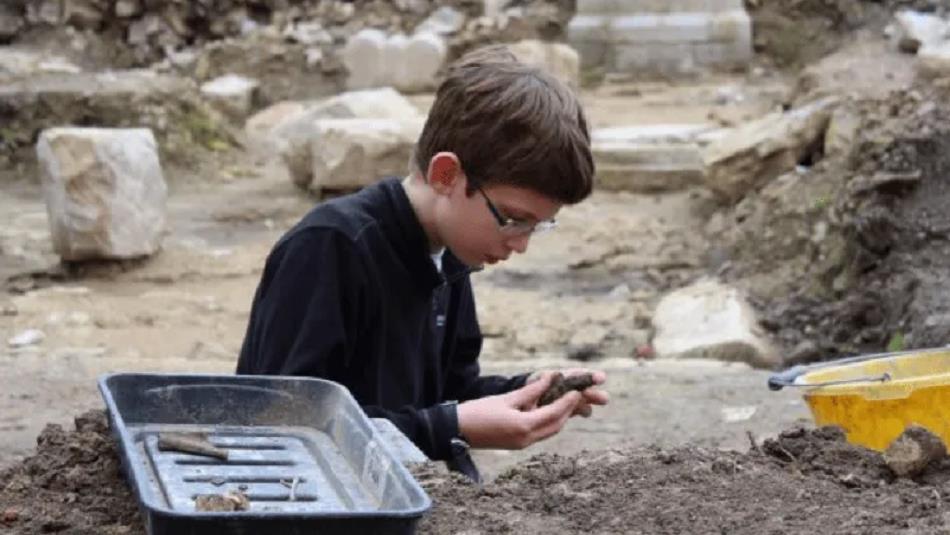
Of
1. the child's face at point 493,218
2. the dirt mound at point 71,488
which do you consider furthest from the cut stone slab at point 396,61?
the dirt mound at point 71,488

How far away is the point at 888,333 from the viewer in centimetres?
634

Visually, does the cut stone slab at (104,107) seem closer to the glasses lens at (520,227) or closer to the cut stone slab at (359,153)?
the cut stone slab at (359,153)

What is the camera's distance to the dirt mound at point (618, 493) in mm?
2186

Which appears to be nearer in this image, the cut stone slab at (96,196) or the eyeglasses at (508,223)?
the eyeglasses at (508,223)

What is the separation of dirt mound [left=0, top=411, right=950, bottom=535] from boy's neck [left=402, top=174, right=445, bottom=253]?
533 mm

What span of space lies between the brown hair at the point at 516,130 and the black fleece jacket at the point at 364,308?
0.72ft

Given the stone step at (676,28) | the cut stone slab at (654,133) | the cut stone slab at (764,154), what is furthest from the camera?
the stone step at (676,28)

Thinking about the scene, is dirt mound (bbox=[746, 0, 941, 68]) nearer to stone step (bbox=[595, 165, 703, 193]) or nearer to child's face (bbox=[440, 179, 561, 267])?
stone step (bbox=[595, 165, 703, 193])

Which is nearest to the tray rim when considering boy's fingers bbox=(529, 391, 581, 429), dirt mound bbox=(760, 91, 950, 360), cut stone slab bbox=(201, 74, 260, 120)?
boy's fingers bbox=(529, 391, 581, 429)

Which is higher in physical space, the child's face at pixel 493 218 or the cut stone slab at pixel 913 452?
the child's face at pixel 493 218

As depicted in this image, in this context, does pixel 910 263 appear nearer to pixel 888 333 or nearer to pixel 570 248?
pixel 888 333

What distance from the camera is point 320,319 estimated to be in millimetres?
2795

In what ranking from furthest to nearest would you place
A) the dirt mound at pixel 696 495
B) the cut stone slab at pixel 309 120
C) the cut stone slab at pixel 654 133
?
the cut stone slab at pixel 654 133 → the cut stone slab at pixel 309 120 → the dirt mound at pixel 696 495

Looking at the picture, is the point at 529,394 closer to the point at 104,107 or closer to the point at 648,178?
the point at 648,178
